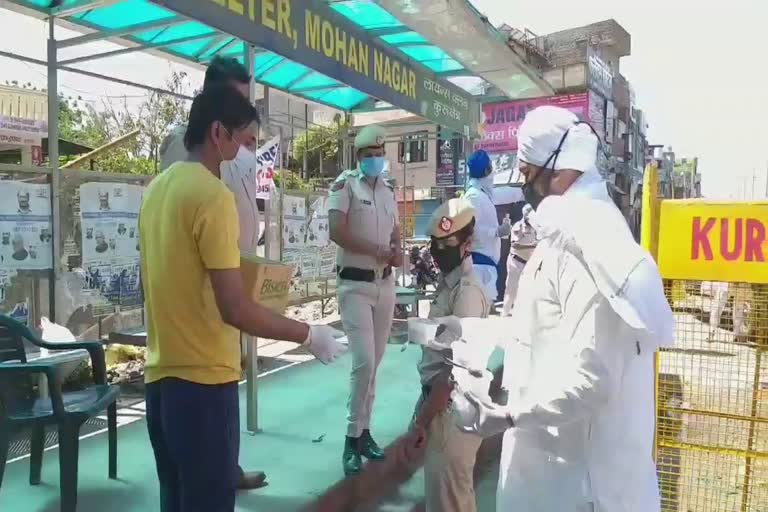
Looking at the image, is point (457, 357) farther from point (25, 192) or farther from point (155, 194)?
point (25, 192)

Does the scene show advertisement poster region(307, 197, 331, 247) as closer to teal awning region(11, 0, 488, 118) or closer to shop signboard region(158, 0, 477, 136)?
teal awning region(11, 0, 488, 118)

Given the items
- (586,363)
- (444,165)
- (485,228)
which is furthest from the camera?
(444,165)

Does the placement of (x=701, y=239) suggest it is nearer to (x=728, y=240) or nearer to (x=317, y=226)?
(x=728, y=240)

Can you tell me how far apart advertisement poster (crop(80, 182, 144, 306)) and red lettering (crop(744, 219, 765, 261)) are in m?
4.14

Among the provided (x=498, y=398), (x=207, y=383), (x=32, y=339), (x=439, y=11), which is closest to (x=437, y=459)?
(x=498, y=398)

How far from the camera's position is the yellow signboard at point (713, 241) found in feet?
8.39

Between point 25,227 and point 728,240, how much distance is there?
157 inches

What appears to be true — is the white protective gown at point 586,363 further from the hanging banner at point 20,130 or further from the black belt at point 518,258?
the hanging banner at point 20,130

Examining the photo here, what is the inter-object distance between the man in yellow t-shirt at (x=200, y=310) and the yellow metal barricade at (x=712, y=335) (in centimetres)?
163

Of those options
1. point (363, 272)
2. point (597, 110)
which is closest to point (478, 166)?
point (363, 272)

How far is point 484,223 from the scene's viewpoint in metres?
5.39

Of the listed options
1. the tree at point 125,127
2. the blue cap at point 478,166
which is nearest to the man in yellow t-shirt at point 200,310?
the blue cap at point 478,166

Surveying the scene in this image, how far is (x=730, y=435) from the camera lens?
313 cm

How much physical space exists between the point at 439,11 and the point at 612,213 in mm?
3140
